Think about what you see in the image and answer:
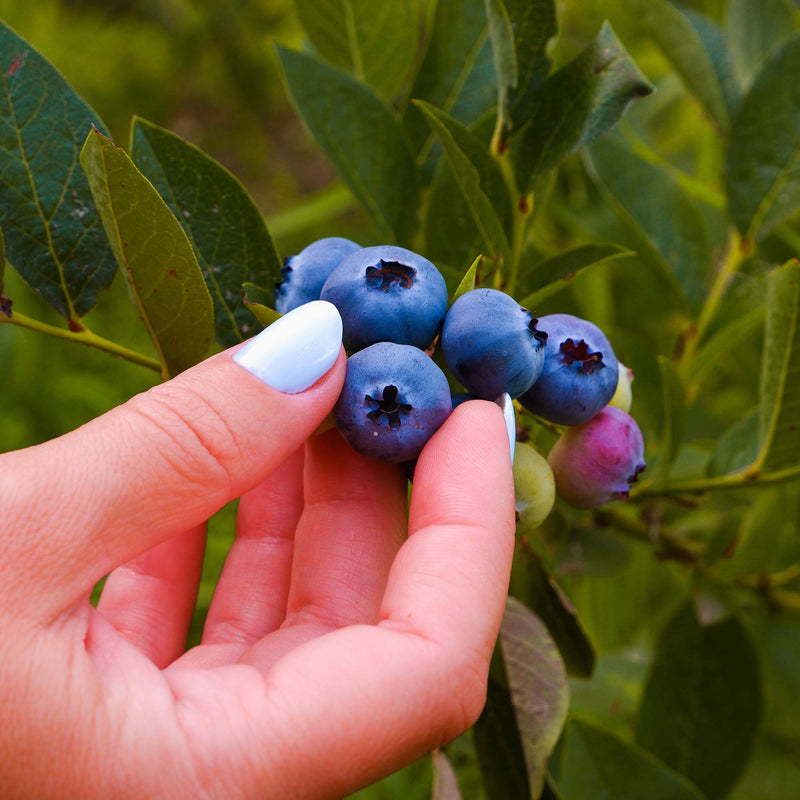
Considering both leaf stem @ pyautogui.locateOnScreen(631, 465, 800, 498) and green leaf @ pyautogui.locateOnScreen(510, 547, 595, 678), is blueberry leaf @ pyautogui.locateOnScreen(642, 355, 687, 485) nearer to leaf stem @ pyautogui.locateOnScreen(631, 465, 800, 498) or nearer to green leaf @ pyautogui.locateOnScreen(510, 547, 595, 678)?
leaf stem @ pyautogui.locateOnScreen(631, 465, 800, 498)

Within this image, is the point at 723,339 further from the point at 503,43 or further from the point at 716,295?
the point at 503,43

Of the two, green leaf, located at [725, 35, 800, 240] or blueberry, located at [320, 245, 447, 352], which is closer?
blueberry, located at [320, 245, 447, 352]

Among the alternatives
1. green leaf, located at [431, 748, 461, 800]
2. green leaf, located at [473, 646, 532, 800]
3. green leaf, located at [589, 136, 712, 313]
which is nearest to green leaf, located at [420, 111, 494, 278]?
green leaf, located at [589, 136, 712, 313]

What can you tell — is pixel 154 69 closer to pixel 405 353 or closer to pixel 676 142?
pixel 676 142

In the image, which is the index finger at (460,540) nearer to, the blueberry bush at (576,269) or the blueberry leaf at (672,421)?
the blueberry bush at (576,269)

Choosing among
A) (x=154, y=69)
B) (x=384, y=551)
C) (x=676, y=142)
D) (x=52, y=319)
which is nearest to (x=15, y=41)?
(x=384, y=551)
